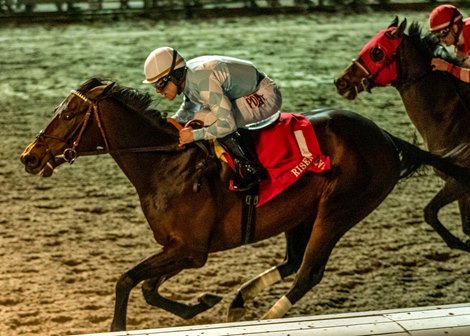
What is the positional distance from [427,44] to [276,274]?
2081 mm

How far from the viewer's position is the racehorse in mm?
7031

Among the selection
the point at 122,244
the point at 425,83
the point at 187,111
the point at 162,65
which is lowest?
the point at 122,244

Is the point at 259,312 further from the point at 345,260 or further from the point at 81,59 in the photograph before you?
the point at 81,59

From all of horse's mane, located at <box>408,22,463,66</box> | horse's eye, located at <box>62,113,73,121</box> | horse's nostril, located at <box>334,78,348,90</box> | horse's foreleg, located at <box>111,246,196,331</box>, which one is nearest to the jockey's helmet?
horse's mane, located at <box>408,22,463,66</box>

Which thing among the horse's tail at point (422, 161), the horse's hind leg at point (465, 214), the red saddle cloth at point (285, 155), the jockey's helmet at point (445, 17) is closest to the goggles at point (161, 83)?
the red saddle cloth at point (285, 155)

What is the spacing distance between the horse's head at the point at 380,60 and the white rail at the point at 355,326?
2515 mm

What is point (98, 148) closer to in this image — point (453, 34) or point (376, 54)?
point (376, 54)

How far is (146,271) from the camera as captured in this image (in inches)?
219

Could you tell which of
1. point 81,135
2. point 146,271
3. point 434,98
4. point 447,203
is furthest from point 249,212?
point 434,98

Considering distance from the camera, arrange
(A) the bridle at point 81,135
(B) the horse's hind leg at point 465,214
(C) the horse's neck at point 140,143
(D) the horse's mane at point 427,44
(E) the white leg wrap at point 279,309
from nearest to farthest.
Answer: (A) the bridle at point 81,135 → (C) the horse's neck at point 140,143 → (E) the white leg wrap at point 279,309 → (B) the horse's hind leg at point 465,214 → (D) the horse's mane at point 427,44

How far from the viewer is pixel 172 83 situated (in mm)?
5520

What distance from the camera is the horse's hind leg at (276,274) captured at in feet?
20.0

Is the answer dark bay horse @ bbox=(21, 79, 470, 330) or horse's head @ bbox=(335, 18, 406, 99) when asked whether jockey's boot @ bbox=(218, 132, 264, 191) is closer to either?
dark bay horse @ bbox=(21, 79, 470, 330)

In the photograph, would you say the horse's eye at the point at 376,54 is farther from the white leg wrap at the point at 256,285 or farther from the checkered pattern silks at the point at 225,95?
the white leg wrap at the point at 256,285
